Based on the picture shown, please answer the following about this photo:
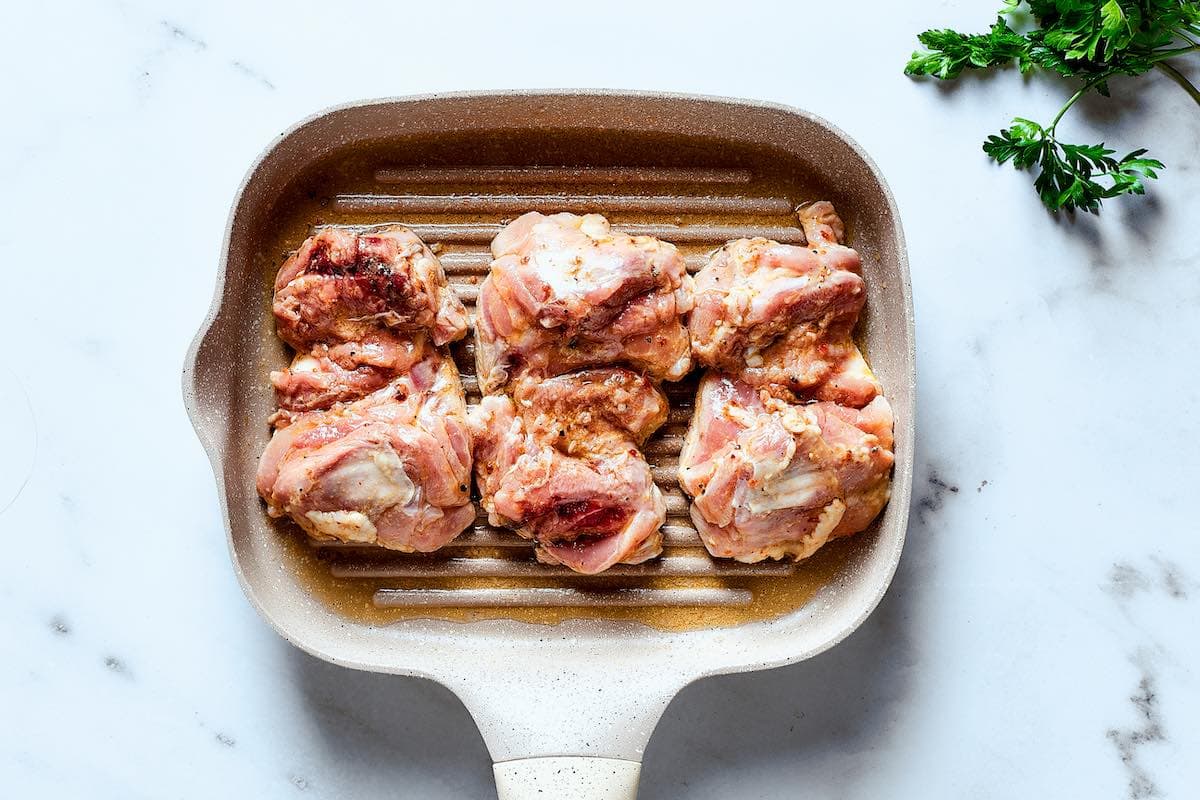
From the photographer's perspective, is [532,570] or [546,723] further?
[532,570]

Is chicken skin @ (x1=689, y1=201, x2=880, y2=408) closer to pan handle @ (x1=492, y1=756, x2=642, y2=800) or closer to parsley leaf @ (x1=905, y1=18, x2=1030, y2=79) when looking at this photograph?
Answer: parsley leaf @ (x1=905, y1=18, x2=1030, y2=79)

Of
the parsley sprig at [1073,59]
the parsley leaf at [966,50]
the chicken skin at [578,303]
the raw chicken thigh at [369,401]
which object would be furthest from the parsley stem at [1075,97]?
the raw chicken thigh at [369,401]

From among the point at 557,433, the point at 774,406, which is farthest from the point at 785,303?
the point at 557,433

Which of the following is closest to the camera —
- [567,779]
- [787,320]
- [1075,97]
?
[567,779]

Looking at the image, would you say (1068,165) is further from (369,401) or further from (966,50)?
(369,401)

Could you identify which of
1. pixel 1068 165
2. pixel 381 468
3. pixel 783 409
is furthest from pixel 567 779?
pixel 1068 165

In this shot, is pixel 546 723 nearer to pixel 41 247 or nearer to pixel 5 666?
pixel 5 666

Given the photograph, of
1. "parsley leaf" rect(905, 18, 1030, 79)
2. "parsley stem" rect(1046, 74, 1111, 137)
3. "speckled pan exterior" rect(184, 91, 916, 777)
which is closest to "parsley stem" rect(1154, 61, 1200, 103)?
"parsley stem" rect(1046, 74, 1111, 137)
